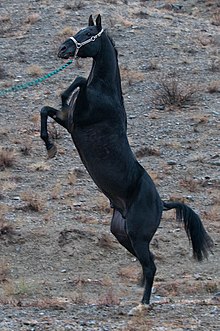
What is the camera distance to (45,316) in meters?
7.71

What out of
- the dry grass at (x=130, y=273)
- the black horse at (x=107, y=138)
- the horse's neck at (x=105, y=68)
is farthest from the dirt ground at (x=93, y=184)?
the horse's neck at (x=105, y=68)

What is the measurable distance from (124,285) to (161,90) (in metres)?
10.3

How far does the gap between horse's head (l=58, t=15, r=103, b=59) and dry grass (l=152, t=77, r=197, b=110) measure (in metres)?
12.1

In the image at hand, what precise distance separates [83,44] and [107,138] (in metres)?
0.91

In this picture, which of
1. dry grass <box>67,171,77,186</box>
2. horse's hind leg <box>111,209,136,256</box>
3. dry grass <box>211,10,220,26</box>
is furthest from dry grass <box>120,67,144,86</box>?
horse's hind leg <box>111,209,136,256</box>

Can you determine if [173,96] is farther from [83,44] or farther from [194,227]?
[83,44]

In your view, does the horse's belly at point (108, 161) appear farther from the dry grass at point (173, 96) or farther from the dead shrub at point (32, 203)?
the dry grass at point (173, 96)

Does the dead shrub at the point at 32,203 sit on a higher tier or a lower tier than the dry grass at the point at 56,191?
higher

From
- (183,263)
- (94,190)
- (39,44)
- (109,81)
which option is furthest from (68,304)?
(39,44)

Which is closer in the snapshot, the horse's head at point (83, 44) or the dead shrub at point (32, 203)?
the horse's head at point (83, 44)

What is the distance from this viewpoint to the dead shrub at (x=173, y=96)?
66.2 ft

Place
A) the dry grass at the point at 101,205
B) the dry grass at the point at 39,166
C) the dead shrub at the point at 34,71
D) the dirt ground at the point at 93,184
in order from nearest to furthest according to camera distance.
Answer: the dirt ground at the point at 93,184
the dry grass at the point at 101,205
the dry grass at the point at 39,166
the dead shrub at the point at 34,71

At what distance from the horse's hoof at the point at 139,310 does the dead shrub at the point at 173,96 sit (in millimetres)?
12313

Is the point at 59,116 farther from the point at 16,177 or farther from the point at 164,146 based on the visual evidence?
the point at 164,146
